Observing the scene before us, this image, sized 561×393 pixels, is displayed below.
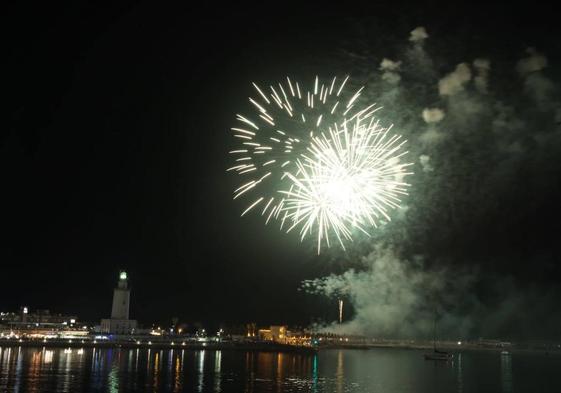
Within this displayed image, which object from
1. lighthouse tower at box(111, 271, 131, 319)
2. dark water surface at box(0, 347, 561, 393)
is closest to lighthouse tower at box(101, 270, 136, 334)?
lighthouse tower at box(111, 271, 131, 319)

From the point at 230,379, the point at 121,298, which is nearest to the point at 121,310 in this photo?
the point at 121,298

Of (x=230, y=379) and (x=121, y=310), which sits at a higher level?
(x=121, y=310)

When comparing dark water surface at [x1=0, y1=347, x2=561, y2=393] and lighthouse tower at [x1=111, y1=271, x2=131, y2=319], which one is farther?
lighthouse tower at [x1=111, y1=271, x2=131, y2=319]

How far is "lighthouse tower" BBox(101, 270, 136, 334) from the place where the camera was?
3593 inches

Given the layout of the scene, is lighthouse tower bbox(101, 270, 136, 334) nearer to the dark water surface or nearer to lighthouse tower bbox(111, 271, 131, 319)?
lighthouse tower bbox(111, 271, 131, 319)

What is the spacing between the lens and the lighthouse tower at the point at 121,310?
9125cm

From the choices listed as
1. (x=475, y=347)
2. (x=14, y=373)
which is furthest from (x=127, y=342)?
(x=475, y=347)

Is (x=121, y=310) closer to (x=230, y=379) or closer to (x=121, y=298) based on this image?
(x=121, y=298)

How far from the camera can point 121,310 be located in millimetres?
92000

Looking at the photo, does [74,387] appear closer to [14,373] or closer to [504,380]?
[14,373]

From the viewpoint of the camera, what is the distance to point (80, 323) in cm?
12431

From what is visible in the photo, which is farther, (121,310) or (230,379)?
(121,310)

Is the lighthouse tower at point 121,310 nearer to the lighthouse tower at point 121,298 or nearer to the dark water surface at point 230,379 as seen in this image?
the lighthouse tower at point 121,298

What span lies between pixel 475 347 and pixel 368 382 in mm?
108018
